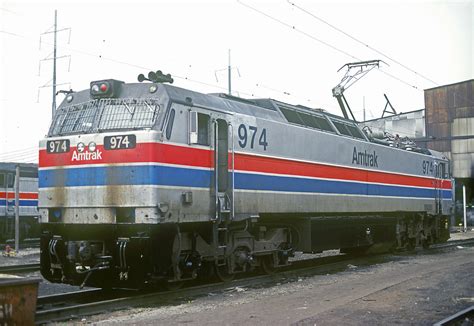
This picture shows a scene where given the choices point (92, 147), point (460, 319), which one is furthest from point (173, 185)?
point (460, 319)

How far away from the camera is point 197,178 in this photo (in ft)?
36.0

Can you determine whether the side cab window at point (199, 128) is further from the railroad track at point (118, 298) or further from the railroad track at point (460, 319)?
the railroad track at point (460, 319)

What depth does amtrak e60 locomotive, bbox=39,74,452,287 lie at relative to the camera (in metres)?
9.95

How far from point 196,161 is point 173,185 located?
2.87 ft

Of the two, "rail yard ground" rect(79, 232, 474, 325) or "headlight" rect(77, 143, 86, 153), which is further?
"headlight" rect(77, 143, 86, 153)

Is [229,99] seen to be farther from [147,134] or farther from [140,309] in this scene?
[140,309]

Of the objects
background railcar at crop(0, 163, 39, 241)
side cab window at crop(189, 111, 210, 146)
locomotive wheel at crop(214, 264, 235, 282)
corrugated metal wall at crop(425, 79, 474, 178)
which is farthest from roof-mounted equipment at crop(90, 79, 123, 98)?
corrugated metal wall at crop(425, 79, 474, 178)

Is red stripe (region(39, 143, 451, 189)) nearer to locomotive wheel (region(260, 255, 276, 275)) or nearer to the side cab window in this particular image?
the side cab window

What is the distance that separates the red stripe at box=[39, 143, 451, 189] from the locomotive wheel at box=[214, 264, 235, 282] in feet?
7.02

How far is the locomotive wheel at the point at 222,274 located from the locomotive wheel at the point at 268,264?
137 cm

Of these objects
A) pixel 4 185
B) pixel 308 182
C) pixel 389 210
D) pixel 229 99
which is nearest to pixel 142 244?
pixel 229 99

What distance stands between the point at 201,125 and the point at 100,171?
2.24 metres

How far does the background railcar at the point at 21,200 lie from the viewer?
26266 mm

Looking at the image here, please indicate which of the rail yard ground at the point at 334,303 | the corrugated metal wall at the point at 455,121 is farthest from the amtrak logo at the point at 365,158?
the corrugated metal wall at the point at 455,121
